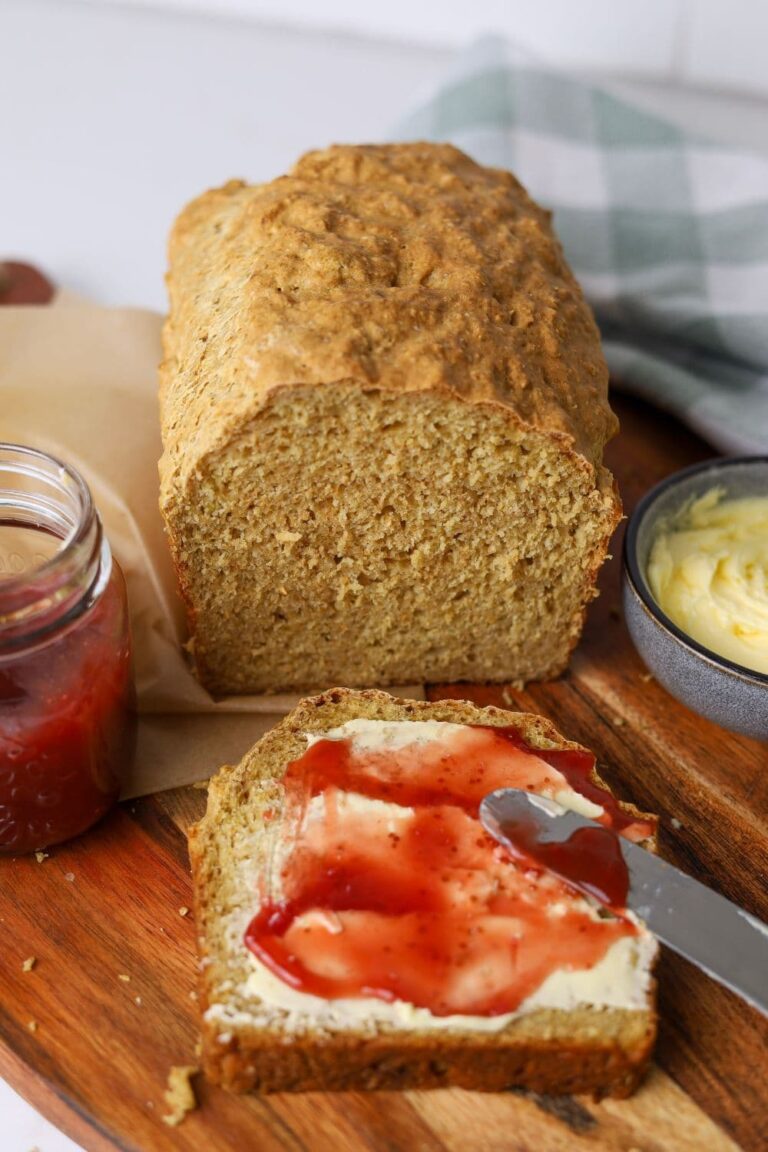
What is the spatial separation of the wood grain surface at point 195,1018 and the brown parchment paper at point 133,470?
8.3 inches

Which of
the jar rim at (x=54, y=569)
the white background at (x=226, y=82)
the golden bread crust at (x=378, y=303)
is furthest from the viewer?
the white background at (x=226, y=82)

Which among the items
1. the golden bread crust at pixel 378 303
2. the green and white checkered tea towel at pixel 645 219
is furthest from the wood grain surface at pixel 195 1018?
the green and white checkered tea towel at pixel 645 219

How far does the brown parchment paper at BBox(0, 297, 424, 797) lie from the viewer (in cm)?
352

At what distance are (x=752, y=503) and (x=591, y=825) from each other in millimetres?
1409

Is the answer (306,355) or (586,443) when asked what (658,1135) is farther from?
(306,355)

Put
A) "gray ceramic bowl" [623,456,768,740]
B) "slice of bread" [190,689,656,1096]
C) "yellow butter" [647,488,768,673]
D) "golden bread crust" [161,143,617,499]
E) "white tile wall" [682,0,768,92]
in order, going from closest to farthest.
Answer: "slice of bread" [190,689,656,1096] → "golden bread crust" [161,143,617,499] → "gray ceramic bowl" [623,456,768,740] → "yellow butter" [647,488,768,673] → "white tile wall" [682,0,768,92]

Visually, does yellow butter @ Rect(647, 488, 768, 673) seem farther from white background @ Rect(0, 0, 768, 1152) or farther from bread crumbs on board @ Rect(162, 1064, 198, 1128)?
white background @ Rect(0, 0, 768, 1152)

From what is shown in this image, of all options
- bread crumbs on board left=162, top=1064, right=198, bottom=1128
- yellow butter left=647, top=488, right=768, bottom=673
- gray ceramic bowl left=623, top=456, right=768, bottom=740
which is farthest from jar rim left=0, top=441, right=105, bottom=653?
yellow butter left=647, top=488, right=768, bottom=673

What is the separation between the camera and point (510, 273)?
346 cm

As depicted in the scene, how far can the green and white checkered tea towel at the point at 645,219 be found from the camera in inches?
174

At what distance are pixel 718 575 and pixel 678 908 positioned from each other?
3.78ft

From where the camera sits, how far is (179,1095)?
8.81ft

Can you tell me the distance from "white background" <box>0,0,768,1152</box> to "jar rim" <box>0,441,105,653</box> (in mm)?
2368

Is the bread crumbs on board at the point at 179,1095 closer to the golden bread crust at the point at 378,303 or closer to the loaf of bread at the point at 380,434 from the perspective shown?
the loaf of bread at the point at 380,434
